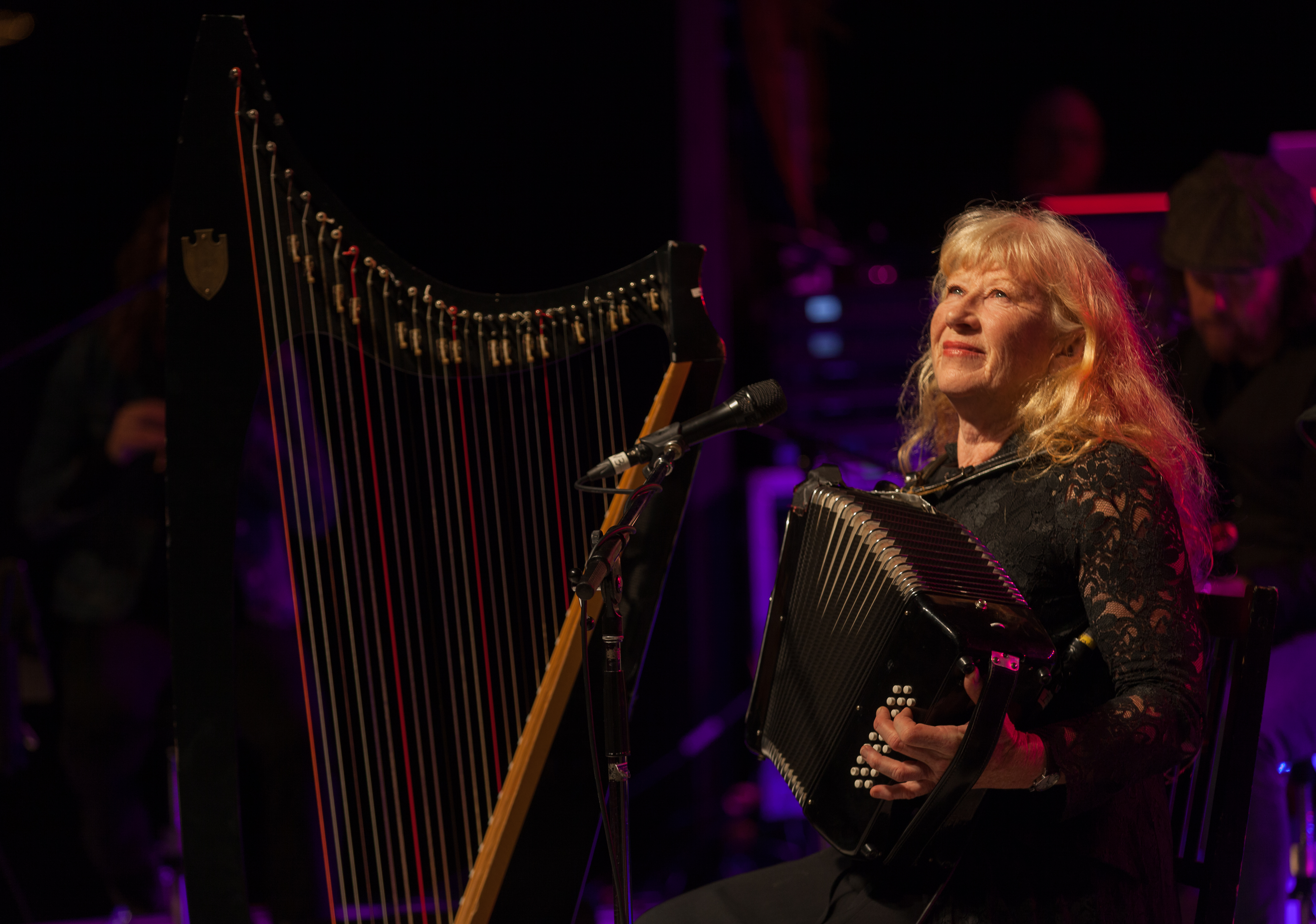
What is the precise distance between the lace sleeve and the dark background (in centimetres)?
221

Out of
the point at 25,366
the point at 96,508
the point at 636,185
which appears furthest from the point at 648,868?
the point at 25,366

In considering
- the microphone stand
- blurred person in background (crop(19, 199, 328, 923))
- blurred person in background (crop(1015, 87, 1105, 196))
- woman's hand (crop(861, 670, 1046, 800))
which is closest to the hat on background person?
blurred person in background (crop(1015, 87, 1105, 196))

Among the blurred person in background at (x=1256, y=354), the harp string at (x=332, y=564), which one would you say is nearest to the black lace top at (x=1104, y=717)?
the harp string at (x=332, y=564)

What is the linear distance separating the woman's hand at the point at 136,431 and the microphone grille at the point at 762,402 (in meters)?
1.93

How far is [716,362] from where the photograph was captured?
1817 mm

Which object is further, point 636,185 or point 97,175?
point 636,185

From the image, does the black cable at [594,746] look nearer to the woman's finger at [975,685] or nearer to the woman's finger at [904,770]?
the woman's finger at [904,770]

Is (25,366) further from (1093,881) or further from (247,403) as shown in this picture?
(1093,881)

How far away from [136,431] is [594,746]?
6.23 ft

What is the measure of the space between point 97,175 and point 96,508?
1.05m

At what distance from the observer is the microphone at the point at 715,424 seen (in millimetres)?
1525

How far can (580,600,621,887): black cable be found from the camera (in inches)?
57.0

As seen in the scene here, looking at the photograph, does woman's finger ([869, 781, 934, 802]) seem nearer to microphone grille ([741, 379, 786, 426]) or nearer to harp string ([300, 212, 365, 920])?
microphone grille ([741, 379, 786, 426])

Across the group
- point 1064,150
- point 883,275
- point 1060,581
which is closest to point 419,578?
point 883,275
